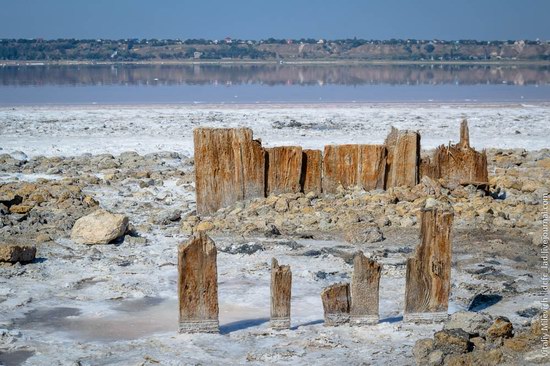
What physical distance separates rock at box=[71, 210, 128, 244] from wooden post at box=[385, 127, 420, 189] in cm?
364

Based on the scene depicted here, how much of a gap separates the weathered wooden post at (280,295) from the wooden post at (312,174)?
15.7ft

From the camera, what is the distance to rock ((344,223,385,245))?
35.5ft

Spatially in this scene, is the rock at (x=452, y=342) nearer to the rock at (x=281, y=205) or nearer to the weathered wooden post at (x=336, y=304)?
the weathered wooden post at (x=336, y=304)

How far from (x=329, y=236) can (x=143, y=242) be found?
208cm

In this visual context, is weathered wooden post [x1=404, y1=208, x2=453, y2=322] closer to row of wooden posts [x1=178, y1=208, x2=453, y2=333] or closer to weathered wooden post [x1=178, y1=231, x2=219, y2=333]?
row of wooden posts [x1=178, y1=208, x2=453, y2=333]

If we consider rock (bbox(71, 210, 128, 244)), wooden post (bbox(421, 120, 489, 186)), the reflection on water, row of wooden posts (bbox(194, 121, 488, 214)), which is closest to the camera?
rock (bbox(71, 210, 128, 244))

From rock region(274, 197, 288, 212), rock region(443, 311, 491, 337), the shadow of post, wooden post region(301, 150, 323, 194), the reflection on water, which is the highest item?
wooden post region(301, 150, 323, 194)

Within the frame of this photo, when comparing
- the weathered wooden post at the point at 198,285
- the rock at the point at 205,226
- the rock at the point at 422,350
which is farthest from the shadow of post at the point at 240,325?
the rock at the point at 205,226

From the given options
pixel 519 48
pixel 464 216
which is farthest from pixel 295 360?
pixel 519 48

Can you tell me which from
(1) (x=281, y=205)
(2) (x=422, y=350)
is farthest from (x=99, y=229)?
(2) (x=422, y=350)

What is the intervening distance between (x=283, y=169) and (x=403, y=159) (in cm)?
154

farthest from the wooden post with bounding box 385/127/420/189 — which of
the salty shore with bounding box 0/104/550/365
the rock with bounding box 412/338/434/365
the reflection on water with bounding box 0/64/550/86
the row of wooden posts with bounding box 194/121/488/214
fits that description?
the reflection on water with bounding box 0/64/550/86

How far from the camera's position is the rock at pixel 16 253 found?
9.74m

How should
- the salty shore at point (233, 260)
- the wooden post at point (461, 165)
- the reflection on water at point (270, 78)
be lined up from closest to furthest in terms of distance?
the salty shore at point (233, 260)
the wooden post at point (461, 165)
the reflection on water at point (270, 78)
